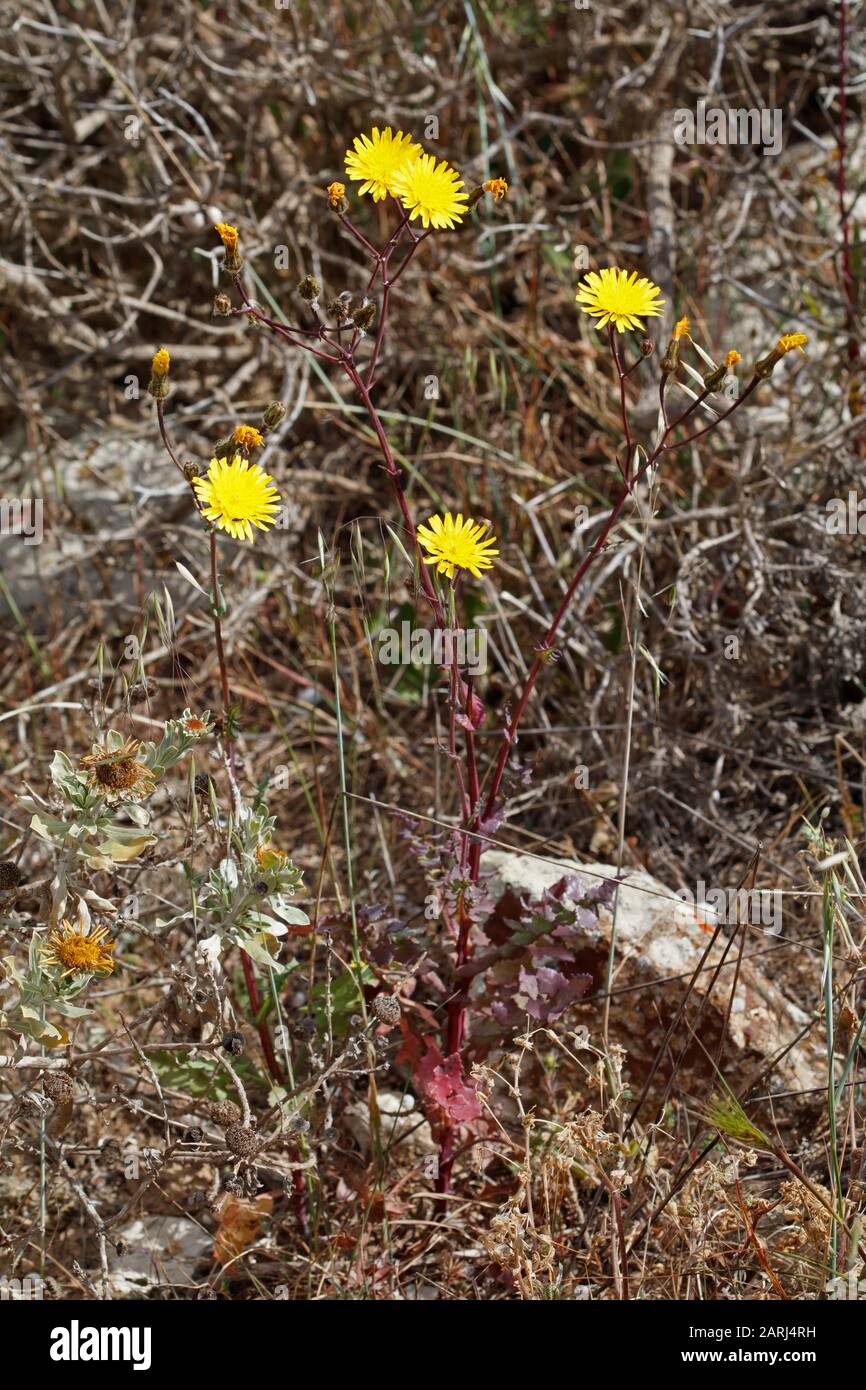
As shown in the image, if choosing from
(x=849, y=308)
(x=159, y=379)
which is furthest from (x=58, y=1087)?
(x=849, y=308)

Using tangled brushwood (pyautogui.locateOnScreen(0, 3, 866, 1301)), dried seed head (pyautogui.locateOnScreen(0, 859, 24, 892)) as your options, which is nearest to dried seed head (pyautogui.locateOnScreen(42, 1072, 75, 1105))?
tangled brushwood (pyautogui.locateOnScreen(0, 3, 866, 1301))

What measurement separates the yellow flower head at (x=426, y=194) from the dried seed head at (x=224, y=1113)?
1.23 metres

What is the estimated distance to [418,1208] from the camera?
6.98 feet

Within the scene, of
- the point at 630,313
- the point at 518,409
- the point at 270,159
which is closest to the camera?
the point at 630,313

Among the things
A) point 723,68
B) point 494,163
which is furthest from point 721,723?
point 723,68

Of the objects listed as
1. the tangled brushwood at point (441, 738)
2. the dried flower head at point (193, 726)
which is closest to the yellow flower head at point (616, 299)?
the tangled brushwood at point (441, 738)

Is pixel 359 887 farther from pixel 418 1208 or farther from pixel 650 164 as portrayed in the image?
pixel 650 164

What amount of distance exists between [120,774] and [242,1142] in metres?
0.53

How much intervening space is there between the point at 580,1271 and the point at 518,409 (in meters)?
2.11

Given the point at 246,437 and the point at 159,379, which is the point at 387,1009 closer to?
the point at 246,437

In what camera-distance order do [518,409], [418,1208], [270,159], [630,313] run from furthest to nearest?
[270,159] → [518,409] → [418,1208] → [630,313]

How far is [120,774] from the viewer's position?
1.69 metres

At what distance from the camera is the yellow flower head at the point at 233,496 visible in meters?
1.68

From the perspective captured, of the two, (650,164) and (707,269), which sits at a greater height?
(650,164)
